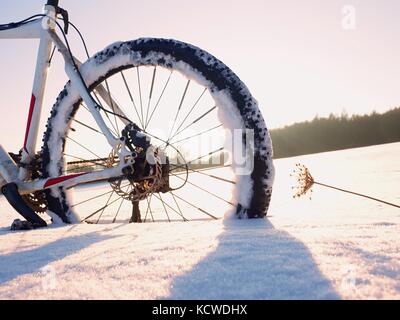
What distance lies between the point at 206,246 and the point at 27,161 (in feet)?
6.89

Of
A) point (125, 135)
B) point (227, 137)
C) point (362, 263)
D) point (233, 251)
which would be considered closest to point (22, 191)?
point (125, 135)

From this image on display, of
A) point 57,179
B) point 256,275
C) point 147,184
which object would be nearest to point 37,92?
point 57,179

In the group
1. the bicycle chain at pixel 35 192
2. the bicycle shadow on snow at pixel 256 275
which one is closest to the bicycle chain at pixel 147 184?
A: the bicycle chain at pixel 35 192

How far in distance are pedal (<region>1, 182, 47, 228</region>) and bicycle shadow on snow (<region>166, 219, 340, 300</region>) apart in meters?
1.74

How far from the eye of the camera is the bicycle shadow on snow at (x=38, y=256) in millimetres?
1073

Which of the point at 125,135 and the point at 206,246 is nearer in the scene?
the point at 206,246

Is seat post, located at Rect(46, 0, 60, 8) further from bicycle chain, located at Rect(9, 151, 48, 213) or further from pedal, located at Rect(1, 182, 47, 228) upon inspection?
pedal, located at Rect(1, 182, 47, 228)

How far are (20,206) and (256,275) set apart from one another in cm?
214

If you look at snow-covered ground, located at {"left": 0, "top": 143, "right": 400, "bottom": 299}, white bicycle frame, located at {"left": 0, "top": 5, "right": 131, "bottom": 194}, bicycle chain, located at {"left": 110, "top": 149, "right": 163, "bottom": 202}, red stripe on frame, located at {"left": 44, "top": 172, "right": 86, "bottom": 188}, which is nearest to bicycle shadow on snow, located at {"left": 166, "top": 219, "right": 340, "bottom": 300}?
snow-covered ground, located at {"left": 0, "top": 143, "right": 400, "bottom": 299}

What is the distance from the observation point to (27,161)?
8.67 ft

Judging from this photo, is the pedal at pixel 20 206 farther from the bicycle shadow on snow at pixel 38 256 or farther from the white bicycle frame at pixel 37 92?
the bicycle shadow on snow at pixel 38 256
